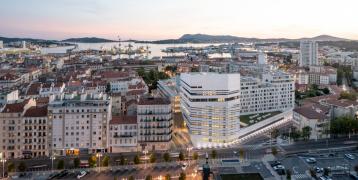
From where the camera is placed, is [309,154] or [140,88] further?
[140,88]

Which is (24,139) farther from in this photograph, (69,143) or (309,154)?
(309,154)

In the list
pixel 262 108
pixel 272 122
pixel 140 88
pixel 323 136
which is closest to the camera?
pixel 323 136

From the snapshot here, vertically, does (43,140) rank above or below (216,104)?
below

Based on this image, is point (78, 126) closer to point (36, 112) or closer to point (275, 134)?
point (36, 112)

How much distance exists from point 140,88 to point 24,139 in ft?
55.7

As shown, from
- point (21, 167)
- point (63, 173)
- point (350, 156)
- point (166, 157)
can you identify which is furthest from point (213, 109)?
point (21, 167)

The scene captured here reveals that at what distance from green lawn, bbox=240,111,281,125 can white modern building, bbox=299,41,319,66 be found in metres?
42.5

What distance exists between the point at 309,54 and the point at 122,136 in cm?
5865

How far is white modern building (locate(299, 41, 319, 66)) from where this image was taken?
75.8 meters

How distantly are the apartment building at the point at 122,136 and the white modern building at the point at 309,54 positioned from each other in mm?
56741

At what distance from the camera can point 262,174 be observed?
72.1 feet

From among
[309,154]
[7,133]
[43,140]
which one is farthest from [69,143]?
[309,154]

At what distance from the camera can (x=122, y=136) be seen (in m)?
25.6

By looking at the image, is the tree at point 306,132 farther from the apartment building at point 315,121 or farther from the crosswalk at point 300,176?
the crosswalk at point 300,176
